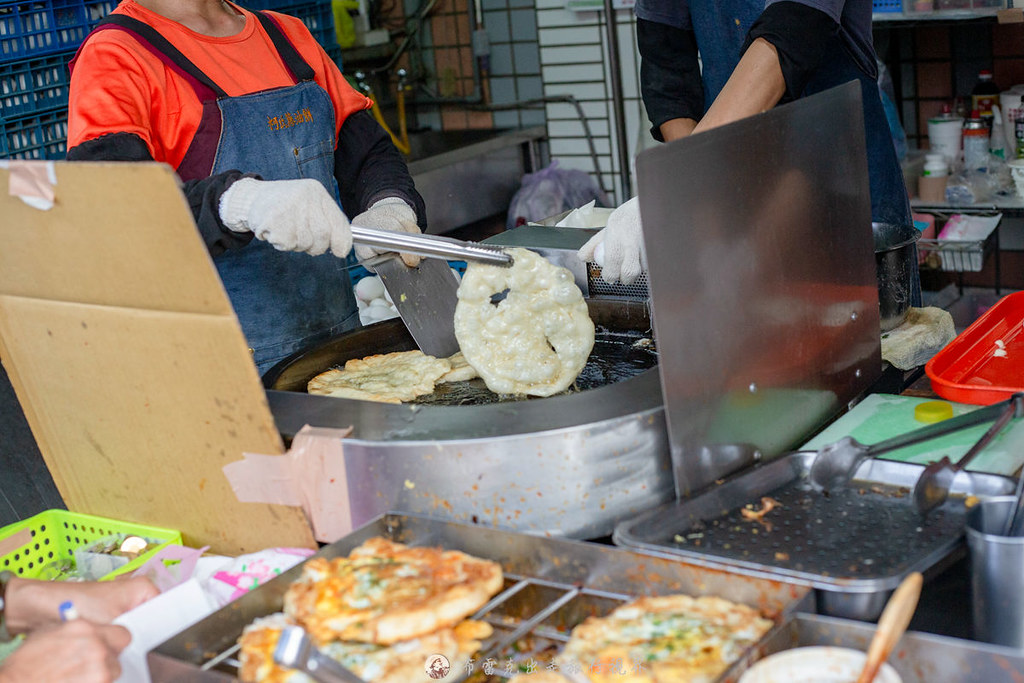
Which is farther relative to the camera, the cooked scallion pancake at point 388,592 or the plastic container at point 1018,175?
the plastic container at point 1018,175

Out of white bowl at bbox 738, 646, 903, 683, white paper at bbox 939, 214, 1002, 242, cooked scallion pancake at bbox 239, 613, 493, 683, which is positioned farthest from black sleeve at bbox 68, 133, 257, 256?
white paper at bbox 939, 214, 1002, 242

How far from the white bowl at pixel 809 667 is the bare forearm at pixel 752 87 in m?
1.30

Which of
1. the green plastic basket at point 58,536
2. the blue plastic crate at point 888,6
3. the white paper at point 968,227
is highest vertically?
the blue plastic crate at point 888,6

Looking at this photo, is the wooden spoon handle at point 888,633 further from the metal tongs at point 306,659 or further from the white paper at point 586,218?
the white paper at point 586,218

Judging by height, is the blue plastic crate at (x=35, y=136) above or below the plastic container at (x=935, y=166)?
above

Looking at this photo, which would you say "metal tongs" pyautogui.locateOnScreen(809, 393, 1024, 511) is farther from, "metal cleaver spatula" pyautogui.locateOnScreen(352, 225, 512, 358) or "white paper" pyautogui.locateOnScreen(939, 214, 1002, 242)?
"white paper" pyautogui.locateOnScreen(939, 214, 1002, 242)

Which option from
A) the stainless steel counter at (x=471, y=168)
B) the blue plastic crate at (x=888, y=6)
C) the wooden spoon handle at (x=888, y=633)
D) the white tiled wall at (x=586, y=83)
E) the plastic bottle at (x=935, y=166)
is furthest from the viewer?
the white tiled wall at (x=586, y=83)

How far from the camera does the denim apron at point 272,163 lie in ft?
6.58

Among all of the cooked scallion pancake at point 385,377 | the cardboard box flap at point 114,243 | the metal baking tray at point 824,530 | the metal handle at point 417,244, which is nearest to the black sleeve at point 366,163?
the cooked scallion pancake at point 385,377

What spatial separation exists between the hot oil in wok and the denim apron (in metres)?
0.50

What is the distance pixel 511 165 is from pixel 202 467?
3.27 metres

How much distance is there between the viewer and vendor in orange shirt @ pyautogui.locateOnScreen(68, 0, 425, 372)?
165cm

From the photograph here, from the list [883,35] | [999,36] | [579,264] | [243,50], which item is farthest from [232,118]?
[999,36]

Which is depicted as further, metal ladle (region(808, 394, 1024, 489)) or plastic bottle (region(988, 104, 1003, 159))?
plastic bottle (region(988, 104, 1003, 159))
